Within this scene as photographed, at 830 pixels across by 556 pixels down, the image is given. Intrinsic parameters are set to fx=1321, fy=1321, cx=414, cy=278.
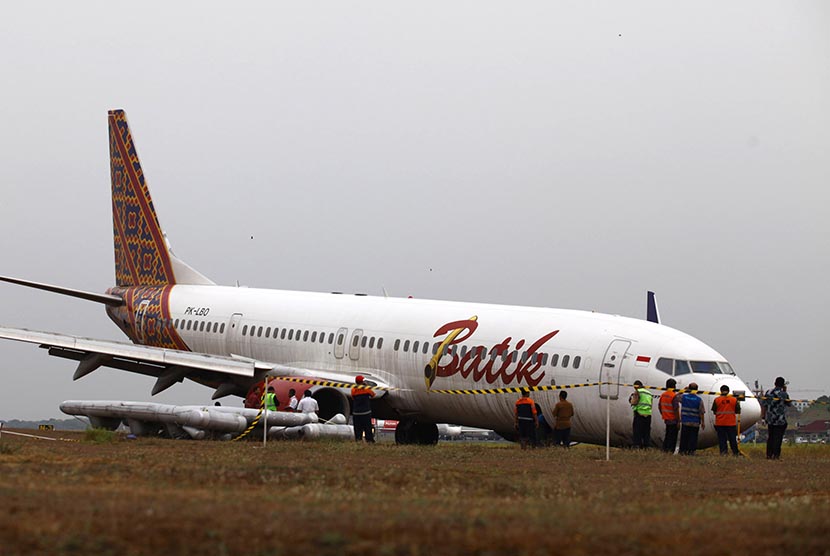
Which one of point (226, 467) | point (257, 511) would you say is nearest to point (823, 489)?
point (226, 467)

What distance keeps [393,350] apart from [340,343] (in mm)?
2302

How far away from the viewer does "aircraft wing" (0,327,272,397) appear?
32531mm

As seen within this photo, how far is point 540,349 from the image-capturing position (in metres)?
29.1

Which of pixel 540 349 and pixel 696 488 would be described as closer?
pixel 696 488

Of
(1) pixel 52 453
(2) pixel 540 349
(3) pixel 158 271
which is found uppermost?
(3) pixel 158 271

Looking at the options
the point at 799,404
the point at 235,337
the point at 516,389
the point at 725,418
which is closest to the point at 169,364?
the point at 235,337

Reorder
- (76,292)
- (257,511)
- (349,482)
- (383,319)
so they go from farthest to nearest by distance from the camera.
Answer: (76,292)
(383,319)
(349,482)
(257,511)

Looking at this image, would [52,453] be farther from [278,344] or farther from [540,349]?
[278,344]

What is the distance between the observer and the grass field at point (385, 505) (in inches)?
356

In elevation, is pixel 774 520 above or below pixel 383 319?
below

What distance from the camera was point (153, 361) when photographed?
33000mm

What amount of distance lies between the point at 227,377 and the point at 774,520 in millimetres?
25737

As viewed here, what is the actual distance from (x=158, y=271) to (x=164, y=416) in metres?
16.0

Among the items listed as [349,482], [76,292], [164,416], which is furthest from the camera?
[76,292]
